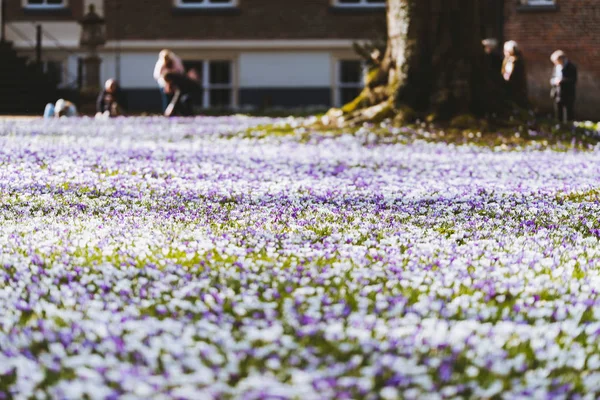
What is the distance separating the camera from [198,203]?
8242 mm

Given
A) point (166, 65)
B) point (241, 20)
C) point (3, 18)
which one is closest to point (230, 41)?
point (241, 20)

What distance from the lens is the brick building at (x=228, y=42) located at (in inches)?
1308

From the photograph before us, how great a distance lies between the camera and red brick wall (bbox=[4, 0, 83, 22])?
33656mm

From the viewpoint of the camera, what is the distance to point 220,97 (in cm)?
3406

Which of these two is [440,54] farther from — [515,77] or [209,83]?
[209,83]

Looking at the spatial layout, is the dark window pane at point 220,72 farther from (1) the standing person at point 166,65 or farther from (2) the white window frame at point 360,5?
(1) the standing person at point 166,65

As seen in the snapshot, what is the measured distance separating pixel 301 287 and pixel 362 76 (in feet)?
95.1

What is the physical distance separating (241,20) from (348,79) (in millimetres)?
3564

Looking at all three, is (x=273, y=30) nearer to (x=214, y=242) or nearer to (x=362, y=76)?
(x=362, y=76)

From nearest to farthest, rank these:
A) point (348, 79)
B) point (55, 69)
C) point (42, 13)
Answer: point (42, 13) < point (348, 79) < point (55, 69)

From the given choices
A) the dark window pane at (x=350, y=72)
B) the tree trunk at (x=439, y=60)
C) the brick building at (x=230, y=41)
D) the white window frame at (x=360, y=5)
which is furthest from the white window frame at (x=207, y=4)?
the tree trunk at (x=439, y=60)

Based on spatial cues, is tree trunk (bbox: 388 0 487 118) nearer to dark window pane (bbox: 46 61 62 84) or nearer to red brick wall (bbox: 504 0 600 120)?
red brick wall (bbox: 504 0 600 120)

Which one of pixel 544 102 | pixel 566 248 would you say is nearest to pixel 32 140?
pixel 566 248

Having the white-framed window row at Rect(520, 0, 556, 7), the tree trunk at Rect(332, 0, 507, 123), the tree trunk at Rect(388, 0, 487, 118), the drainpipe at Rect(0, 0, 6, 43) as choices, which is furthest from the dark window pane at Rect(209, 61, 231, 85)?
the tree trunk at Rect(388, 0, 487, 118)
